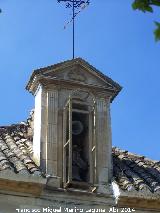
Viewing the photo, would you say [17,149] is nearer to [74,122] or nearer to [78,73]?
[74,122]

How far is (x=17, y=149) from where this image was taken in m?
10.7

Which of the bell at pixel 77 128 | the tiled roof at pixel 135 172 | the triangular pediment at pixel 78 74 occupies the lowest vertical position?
the tiled roof at pixel 135 172

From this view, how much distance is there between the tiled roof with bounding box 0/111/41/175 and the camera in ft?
30.8

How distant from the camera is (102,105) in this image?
11.3m

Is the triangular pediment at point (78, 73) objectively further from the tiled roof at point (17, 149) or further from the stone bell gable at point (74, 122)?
the tiled roof at point (17, 149)

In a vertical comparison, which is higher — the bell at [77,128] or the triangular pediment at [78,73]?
the triangular pediment at [78,73]

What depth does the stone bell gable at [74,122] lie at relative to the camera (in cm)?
1018

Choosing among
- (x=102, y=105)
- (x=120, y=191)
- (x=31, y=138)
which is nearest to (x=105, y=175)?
(x=120, y=191)

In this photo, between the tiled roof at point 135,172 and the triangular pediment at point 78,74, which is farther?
the triangular pediment at point 78,74

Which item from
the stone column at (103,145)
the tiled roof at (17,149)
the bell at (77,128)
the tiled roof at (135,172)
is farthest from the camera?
the bell at (77,128)

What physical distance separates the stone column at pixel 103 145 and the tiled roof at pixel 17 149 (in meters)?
1.26

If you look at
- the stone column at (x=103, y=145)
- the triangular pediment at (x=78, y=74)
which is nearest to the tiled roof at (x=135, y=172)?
the stone column at (x=103, y=145)

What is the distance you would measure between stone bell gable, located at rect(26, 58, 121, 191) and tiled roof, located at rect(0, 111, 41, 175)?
0.30 metres

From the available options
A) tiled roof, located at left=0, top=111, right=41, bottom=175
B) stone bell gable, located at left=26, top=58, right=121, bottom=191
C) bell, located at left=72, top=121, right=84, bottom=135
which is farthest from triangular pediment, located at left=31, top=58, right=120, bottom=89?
tiled roof, located at left=0, top=111, right=41, bottom=175
